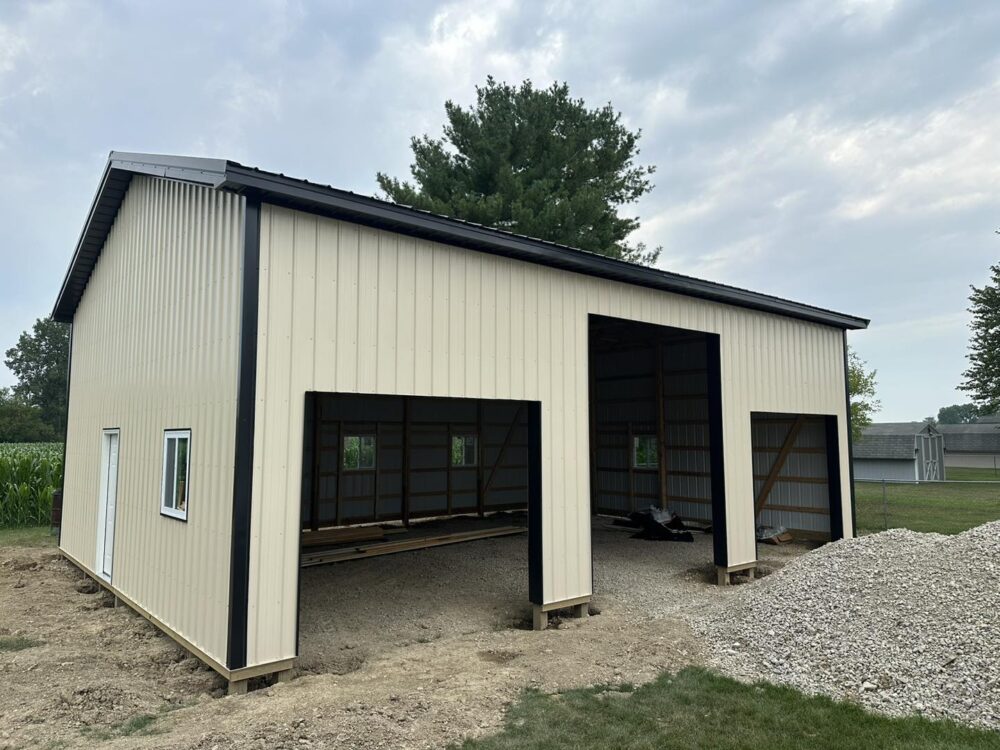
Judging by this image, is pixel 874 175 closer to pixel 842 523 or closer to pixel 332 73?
pixel 842 523

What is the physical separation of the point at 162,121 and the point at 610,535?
17452 mm

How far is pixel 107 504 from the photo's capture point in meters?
8.72

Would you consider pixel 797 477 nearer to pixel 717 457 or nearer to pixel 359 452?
pixel 717 457

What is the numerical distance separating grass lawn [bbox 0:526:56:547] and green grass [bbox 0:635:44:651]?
6.83 m

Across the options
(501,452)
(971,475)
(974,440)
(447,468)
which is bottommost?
(971,475)

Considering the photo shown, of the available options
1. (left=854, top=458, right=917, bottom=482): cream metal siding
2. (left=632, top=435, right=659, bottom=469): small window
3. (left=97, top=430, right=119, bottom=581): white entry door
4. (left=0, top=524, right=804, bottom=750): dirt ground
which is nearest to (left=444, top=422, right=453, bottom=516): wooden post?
(left=632, top=435, right=659, bottom=469): small window

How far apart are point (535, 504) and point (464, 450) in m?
9.98

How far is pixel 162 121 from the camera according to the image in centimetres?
→ 1850

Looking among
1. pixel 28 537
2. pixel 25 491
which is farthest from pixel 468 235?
pixel 25 491

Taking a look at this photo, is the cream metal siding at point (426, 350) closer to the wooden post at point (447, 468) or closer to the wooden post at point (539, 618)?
the wooden post at point (539, 618)

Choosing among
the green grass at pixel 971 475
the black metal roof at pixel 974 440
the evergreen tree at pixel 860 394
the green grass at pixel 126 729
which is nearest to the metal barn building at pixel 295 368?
the green grass at pixel 126 729

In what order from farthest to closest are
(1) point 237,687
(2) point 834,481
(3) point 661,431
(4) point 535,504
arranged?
(3) point 661,431 < (2) point 834,481 < (4) point 535,504 < (1) point 237,687

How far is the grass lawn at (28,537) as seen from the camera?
12180 millimetres

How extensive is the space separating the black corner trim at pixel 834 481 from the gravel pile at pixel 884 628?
2.98 metres
